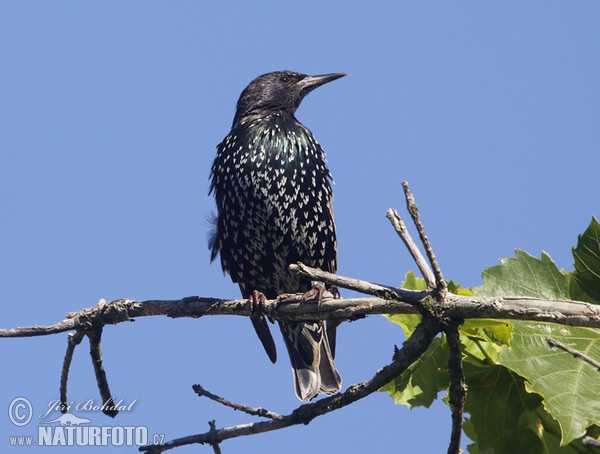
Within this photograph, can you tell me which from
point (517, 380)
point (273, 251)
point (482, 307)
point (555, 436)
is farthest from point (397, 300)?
point (273, 251)

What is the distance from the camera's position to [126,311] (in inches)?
162

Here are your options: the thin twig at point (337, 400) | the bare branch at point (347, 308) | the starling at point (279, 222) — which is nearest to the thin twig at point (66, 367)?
the bare branch at point (347, 308)

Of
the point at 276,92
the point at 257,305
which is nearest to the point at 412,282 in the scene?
the point at 257,305

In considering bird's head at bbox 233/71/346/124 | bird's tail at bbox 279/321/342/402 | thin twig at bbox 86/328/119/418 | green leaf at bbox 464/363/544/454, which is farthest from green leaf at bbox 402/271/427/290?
bird's head at bbox 233/71/346/124

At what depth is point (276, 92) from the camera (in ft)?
21.1

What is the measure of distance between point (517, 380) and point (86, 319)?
6.46 feet

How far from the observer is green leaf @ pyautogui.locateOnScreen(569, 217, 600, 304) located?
3.04 metres

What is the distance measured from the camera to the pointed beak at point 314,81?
656 cm

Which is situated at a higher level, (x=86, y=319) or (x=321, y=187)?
(x=321, y=187)

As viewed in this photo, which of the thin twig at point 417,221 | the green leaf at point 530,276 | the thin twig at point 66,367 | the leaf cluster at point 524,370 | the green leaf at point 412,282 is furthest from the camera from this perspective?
the thin twig at point 66,367

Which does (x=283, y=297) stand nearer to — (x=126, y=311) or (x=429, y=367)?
(x=126, y=311)

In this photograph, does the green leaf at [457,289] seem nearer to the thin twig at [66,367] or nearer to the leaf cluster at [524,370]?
the leaf cluster at [524,370]

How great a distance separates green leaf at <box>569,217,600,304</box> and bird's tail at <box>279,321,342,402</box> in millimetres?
2782

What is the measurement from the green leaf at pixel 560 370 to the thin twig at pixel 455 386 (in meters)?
0.20
